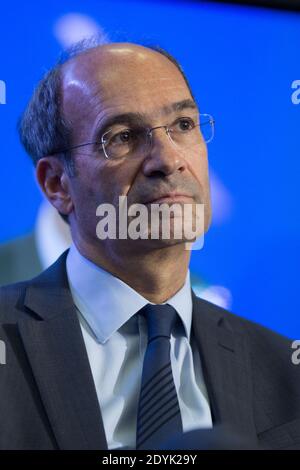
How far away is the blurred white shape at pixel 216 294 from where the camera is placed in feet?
5.55

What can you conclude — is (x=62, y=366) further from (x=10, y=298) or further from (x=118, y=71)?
(x=118, y=71)

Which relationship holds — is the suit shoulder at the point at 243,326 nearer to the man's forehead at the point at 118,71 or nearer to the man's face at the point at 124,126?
the man's face at the point at 124,126

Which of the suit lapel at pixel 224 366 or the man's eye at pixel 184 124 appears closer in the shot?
the suit lapel at pixel 224 366

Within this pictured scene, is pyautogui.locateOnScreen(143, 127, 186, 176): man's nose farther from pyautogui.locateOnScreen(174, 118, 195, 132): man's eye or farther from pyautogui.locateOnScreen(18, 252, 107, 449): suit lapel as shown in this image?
pyautogui.locateOnScreen(18, 252, 107, 449): suit lapel

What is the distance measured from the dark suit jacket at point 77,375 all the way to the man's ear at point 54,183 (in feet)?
0.46

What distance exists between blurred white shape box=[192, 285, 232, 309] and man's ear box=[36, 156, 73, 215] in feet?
A: 1.24

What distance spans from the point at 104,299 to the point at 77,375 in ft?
0.65

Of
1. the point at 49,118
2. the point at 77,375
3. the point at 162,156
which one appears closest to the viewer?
the point at 77,375

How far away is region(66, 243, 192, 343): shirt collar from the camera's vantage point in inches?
59.9

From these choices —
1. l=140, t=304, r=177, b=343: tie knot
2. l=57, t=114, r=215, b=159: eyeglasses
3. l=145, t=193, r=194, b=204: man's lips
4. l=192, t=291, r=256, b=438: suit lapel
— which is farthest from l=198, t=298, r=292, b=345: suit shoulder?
l=57, t=114, r=215, b=159: eyeglasses

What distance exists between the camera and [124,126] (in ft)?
5.12

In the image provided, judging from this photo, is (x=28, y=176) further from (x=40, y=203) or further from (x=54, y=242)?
(x=54, y=242)

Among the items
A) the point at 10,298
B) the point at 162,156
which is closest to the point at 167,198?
the point at 162,156

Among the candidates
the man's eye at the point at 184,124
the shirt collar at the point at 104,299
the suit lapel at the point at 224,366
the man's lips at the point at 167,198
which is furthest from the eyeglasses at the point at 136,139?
the suit lapel at the point at 224,366
